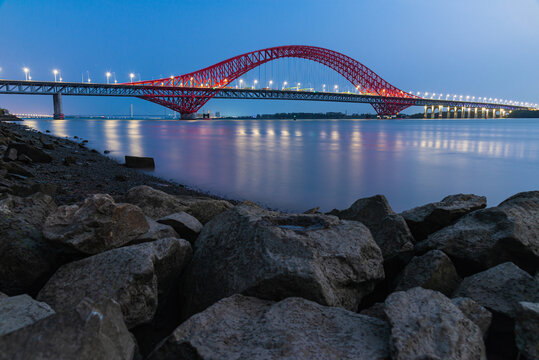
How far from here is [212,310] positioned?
4.68 ft

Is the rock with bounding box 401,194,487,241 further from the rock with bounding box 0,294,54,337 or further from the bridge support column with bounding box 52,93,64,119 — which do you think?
the bridge support column with bounding box 52,93,64,119

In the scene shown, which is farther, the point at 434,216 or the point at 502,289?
the point at 434,216

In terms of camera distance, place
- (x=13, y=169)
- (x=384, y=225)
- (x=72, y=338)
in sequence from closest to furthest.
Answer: (x=72, y=338)
(x=384, y=225)
(x=13, y=169)

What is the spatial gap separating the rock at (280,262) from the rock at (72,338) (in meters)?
0.66

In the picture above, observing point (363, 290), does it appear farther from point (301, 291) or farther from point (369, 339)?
point (369, 339)

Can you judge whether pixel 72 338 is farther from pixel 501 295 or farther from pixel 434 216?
pixel 434 216

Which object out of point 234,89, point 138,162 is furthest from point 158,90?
point 138,162

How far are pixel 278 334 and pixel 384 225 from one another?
1611 mm

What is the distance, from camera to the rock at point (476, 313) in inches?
56.9

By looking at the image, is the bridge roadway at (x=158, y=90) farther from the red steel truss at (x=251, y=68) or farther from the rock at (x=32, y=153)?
the rock at (x=32, y=153)

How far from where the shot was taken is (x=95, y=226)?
1.90 meters

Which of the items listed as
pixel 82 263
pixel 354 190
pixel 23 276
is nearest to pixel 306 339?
pixel 82 263

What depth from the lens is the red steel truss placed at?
59.9 metres

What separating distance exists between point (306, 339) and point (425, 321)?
445mm
